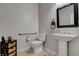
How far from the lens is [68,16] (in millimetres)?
2113

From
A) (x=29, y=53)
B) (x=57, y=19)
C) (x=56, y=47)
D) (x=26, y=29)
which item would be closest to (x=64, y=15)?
(x=57, y=19)

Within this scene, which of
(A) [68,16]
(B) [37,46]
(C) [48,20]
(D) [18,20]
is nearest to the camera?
(A) [68,16]

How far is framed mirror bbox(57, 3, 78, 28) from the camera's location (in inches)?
77.3

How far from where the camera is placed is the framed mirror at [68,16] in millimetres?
1962

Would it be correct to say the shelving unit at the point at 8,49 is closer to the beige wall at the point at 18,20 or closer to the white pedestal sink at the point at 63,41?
the beige wall at the point at 18,20

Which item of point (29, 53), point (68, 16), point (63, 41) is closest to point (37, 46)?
point (29, 53)

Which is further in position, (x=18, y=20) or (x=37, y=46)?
(x=37, y=46)

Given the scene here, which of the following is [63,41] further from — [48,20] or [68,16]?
[48,20]

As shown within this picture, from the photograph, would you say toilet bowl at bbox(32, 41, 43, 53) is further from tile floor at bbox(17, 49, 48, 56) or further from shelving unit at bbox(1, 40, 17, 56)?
shelving unit at bbox(1, 40, 17, 56)

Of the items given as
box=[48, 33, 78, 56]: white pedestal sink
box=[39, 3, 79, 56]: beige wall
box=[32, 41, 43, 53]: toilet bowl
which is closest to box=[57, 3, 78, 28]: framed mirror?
box=[39, 3, 79, 56]: beige wall

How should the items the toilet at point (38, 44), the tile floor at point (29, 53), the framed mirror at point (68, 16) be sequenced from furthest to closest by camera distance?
the toilet at point (38, 44) → the tile floor at point (29, 53) → the framed mirror at point (68, 16)

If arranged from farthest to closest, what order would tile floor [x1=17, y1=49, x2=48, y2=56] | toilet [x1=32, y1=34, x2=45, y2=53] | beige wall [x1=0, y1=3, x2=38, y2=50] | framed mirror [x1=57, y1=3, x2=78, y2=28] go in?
toilet [x1=32, y1=34, x2=45, y2=53] → tile floor [x1=17, y1=49, x2=48, y2=56] → beige wall [x1=0, y1=3, x2=38, y2=50] → framed mirror [x1=57, y1=3, x2=78, y2=28]

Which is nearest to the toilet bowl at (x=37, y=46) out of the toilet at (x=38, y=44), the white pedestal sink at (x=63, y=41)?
the toilet at (x=38, y=44)

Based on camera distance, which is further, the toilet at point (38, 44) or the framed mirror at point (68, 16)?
the toilet at point (38, 44)
